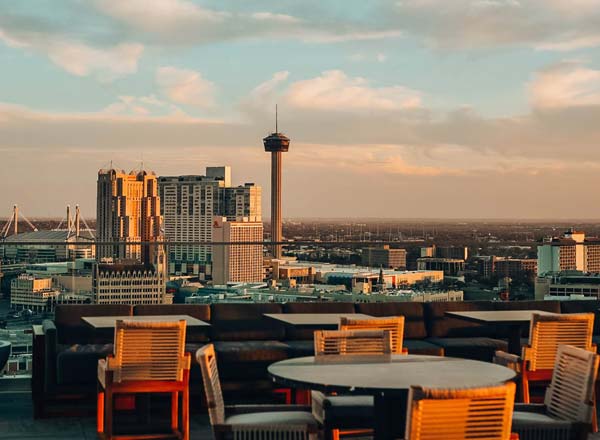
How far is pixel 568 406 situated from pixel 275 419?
1.13 meters

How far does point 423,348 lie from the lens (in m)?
6.48

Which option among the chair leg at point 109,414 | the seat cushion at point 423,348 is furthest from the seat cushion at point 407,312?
the chair leg at point 109,414

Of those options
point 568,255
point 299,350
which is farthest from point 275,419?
point 568,255

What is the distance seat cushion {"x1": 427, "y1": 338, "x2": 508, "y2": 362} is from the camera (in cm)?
670

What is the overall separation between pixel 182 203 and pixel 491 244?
40.3 metres

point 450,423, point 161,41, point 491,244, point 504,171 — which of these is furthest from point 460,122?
point 450,423

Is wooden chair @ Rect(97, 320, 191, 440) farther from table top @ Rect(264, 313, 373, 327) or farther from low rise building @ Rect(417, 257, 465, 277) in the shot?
low rise building @ Rect(417, 257, 465, 277)

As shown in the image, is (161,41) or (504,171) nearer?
(161,41)

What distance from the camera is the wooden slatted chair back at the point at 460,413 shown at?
2.76 metres

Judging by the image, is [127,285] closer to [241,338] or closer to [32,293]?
[32,293]

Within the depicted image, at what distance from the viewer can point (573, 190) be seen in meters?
28.8

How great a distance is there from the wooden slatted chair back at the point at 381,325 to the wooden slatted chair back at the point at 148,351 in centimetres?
85

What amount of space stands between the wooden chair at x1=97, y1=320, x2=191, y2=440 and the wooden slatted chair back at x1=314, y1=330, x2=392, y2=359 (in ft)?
2.93

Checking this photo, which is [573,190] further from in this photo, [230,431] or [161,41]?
[230,431]
